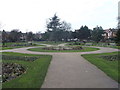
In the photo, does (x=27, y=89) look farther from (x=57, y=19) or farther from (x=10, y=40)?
(x=10, y=40)

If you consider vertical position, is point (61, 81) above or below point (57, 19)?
below

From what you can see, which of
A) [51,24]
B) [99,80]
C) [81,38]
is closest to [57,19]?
[51,24]

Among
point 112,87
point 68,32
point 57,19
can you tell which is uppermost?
point 57,19

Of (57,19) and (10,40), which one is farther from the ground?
A: (57,19)

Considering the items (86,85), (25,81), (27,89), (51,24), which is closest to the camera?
(27,89)

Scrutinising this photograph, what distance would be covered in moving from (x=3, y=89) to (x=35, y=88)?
127cm

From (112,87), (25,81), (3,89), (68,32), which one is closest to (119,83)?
(112,87)

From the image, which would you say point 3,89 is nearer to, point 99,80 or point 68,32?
point 99,80

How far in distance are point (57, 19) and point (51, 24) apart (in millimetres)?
3492

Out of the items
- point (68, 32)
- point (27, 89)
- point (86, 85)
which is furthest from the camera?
point (68, 32)

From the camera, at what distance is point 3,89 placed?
4.75 metres

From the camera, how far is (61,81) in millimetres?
5551

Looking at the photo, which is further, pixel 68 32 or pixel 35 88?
pixel 68 32

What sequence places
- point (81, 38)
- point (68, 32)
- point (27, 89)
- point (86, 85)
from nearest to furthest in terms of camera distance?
point (27, 89), point (86, 85), point (81, 38), point (68, 32)
